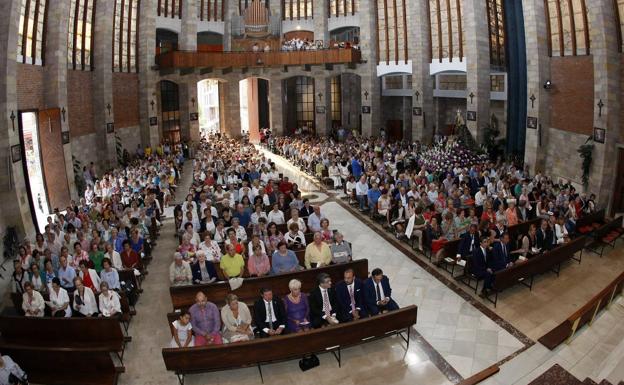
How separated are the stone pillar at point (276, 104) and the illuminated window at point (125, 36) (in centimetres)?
775

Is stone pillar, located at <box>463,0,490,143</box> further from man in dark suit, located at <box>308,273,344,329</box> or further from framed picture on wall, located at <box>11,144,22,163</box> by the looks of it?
framed picture on wall, located at <box>11,144,22,163</box>

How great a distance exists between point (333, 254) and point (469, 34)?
1534cm

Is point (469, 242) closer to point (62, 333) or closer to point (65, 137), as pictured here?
point (62, 333)

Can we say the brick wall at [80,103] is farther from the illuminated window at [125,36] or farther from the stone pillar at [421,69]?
the stone pillar at [421,69]

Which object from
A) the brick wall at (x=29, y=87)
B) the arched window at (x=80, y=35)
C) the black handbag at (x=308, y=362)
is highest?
the arched window at (x=80, y=35)

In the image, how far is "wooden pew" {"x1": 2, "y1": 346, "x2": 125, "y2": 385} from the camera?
6.59m

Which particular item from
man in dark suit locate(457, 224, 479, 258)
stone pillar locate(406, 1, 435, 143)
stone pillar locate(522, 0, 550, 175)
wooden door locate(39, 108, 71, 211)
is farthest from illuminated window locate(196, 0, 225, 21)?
man in dark suit locate(457, 224, 479, 258)

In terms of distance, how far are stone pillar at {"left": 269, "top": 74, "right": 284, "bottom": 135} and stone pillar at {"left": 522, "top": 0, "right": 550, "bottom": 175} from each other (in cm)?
1486

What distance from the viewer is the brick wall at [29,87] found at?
1471cm

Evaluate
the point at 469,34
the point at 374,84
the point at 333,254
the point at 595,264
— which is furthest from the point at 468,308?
the point at 374,84

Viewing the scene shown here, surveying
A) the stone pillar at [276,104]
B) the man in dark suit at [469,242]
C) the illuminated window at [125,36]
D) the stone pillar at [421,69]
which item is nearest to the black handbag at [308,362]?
the man in dark suit at [469,242]

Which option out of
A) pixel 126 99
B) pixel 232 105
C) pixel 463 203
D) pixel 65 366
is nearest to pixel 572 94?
pixel 463 203

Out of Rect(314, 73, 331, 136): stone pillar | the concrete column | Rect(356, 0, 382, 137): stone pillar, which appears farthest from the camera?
Rect(314, 73, 331, 136): stone pillar

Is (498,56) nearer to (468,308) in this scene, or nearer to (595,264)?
(595,264)
